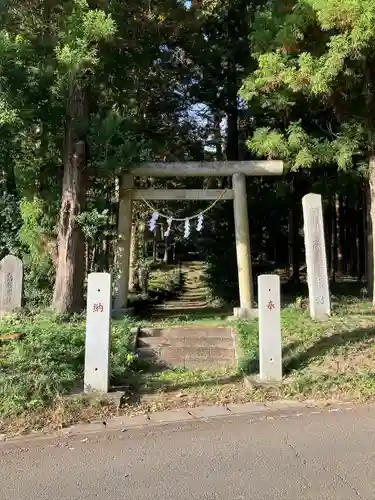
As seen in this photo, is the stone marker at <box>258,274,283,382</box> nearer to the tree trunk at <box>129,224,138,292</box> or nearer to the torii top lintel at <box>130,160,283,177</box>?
the torii top lintel at <box>130,160,283,177</box>

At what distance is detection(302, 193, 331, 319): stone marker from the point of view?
32.1 feet

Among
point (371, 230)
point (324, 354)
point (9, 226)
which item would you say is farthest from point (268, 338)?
point (371, 230)

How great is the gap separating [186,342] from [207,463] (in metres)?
4.47

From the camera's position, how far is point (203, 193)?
11.5m

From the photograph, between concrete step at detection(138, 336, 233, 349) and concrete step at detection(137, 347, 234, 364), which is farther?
concrete step at detection(138, 336, 233, 349)

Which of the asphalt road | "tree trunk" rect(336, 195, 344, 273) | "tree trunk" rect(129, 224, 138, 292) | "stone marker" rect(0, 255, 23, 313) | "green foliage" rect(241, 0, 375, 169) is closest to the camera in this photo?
the asphalt road

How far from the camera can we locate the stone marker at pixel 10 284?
32.5 feet

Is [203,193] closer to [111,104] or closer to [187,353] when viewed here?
[111,104]

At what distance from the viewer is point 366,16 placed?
26.9 feet

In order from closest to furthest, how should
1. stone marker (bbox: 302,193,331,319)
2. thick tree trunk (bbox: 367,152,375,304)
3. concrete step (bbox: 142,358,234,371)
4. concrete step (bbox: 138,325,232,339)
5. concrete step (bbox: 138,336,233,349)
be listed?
concrete step (bbox: 142,358,234,371) → concrete step (bbox: 138,336,233,349) → concrete step (bbox: 138,325,232,339) → stone marker (bbox: 302,193,331,319) → thick tree trunk (bbox: 367,152,375,304)

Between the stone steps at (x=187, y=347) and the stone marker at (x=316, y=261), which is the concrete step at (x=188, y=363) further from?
the stone marker at (x=316, y=261)

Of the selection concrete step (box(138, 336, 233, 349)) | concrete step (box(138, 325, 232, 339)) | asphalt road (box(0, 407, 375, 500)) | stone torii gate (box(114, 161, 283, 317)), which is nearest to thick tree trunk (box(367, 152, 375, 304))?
stone torii gate (box(114, 161, 283, 317))

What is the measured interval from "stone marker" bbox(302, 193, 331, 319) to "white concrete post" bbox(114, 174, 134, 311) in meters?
3.77

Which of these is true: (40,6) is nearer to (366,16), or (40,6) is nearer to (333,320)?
(366,16)
